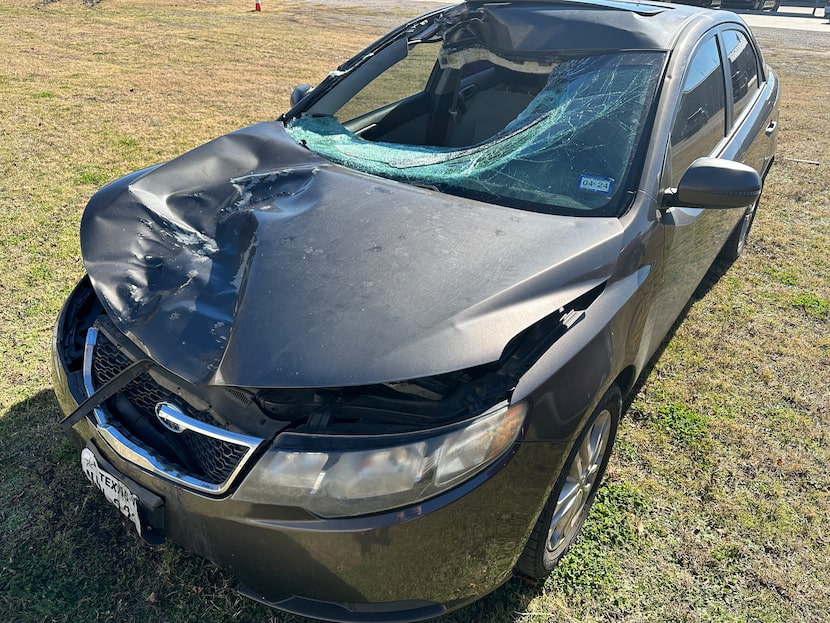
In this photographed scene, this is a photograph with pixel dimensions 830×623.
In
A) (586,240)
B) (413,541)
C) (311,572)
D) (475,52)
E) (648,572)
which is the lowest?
(648,572)

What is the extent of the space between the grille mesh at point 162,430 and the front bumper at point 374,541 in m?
0.07

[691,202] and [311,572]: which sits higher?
[691,202]

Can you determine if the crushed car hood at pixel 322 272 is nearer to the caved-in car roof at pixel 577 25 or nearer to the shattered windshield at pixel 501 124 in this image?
the shattered windshield at pixel 501 124

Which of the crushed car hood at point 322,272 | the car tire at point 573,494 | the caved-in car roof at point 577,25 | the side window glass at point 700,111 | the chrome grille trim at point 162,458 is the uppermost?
the caved-in car roof at point 577,25

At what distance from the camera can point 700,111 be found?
8.75 feet

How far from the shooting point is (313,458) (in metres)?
1.50

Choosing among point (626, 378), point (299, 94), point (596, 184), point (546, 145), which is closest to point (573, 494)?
point (626, 378)

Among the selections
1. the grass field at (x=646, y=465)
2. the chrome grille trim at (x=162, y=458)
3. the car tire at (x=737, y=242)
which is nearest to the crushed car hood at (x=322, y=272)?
the chrome grille trim at (x=162, y=458)

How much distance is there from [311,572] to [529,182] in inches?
58.0

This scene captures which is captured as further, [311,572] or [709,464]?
[709,464]

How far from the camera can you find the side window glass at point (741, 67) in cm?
326

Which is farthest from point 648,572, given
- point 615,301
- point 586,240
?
point 586,240

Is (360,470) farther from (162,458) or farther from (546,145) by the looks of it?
(546,145)

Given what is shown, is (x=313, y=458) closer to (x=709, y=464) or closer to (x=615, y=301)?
(x=615, y=301)
